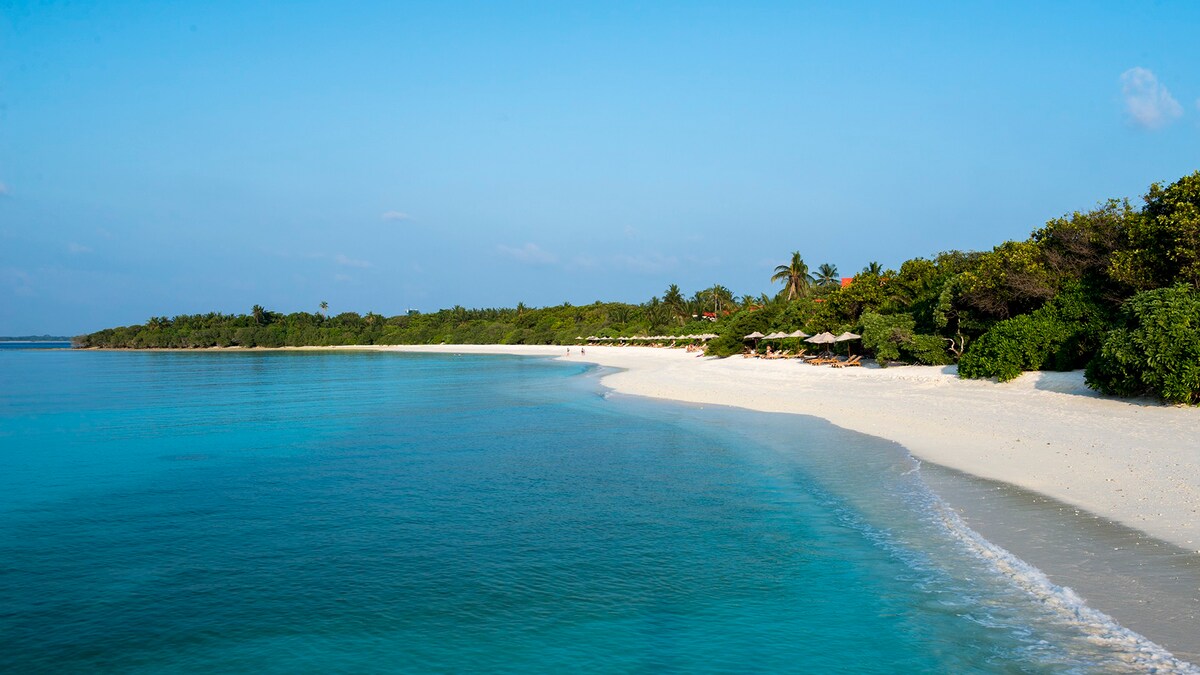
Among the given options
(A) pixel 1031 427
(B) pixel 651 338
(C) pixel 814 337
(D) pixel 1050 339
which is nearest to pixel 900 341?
(C) pixel 814 337

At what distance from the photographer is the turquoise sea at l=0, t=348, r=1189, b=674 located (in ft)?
25.2

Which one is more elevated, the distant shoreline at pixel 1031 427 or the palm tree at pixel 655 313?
the palm tree at pixel 655 313

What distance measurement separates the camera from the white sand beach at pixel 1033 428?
1207 cm

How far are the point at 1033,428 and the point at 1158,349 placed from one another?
3.75m

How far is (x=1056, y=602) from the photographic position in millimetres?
8258

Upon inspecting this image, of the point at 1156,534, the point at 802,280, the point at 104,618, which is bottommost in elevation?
the point at 104,618

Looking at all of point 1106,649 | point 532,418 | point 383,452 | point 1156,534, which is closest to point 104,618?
point 1106,649

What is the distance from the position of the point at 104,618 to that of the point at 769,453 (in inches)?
559

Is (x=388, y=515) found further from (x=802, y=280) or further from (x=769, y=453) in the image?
(x=802, y=280)

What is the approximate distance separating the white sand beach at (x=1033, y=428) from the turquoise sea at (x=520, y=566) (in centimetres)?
192

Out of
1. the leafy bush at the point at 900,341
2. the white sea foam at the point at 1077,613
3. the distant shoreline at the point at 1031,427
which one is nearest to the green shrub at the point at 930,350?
the leafy bush at the point at 900,341

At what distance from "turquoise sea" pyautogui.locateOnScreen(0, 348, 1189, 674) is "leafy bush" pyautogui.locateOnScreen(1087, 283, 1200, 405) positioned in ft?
22.7

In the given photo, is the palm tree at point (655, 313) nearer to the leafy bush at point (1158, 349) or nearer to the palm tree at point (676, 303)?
the palm tree at point (676, 303)

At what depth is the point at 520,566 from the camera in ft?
34.1
